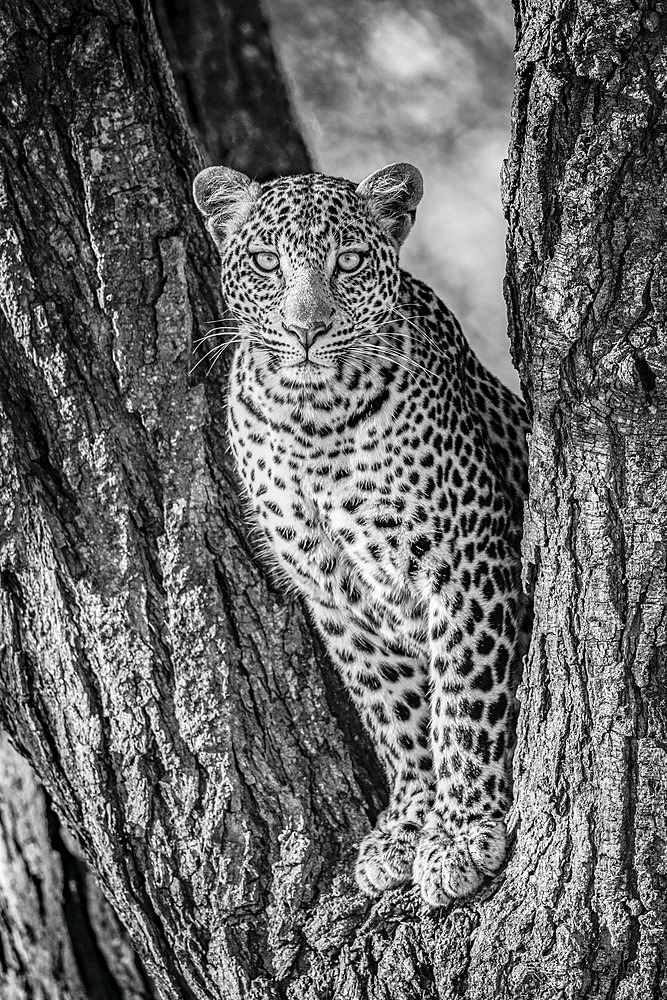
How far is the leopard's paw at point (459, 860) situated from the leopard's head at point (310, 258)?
71.4 inches

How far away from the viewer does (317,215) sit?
489 cm

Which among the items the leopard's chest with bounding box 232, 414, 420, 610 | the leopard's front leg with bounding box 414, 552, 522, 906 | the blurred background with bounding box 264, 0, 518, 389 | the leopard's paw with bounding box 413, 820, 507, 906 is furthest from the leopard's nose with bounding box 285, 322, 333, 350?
the blurred background with bounding box 264, 0, 518, 389

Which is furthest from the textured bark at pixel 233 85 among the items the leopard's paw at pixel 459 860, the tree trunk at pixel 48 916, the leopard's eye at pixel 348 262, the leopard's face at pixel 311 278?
the leopard's paw at pixel 459 860

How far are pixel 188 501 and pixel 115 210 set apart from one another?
114cm

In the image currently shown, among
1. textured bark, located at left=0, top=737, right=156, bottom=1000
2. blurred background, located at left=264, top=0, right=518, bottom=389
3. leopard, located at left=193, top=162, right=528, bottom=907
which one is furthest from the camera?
blurred background, located at left=264, top=0, right=518, bottom=389

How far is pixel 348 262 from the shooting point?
16.0 feet

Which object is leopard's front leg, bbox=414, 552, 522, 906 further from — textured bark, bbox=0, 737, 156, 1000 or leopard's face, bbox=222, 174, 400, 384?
textured bark, bbox=0, 737, 156, 1000

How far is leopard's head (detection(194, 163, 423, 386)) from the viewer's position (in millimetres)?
4746

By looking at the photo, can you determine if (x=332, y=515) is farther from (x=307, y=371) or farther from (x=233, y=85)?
(x=233, y=85)

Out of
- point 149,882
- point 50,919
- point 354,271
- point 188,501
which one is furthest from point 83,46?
point 50,919

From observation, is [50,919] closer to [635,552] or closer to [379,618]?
[379,618]

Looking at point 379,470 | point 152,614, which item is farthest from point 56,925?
point 379,470

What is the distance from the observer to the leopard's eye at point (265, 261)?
4906 millimetres

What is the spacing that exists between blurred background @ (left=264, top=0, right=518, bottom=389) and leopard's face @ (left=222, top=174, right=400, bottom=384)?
7.58 meters
